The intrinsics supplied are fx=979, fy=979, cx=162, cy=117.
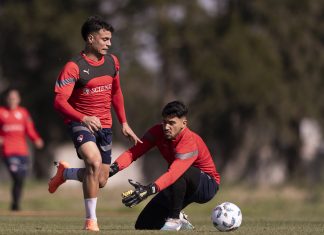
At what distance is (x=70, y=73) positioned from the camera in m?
11.8

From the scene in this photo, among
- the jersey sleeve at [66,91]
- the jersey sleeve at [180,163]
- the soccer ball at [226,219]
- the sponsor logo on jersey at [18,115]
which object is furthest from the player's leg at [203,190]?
the sponsor logo on jersey at [18,115]

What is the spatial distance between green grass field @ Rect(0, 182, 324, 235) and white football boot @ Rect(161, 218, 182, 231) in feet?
0.82

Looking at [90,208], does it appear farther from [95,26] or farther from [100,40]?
[95,26]

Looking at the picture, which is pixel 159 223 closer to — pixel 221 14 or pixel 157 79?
pixel 221 14

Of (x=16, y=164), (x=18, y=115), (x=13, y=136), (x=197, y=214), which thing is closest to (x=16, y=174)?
(x=16, y=164)

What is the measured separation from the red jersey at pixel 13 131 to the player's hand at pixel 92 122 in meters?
9.18

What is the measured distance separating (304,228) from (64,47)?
32094 millimetres

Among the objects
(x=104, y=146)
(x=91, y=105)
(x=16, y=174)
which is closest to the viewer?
(x=91, y=105)

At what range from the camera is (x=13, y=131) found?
20.5m

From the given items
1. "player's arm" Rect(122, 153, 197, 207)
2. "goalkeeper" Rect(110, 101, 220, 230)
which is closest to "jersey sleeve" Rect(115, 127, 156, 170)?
"goalkeeper" Rect(110, 101, 220, 230)

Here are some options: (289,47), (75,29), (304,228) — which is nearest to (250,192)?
(289,47)

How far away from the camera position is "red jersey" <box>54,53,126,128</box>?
11.7m

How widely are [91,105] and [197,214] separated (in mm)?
9356

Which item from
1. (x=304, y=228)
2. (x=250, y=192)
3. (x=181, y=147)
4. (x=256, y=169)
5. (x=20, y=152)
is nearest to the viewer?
(x=181, y=147)
